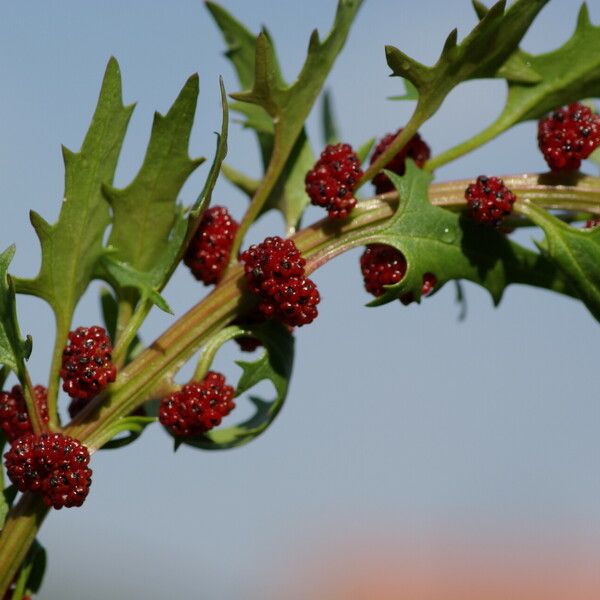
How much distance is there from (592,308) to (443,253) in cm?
45

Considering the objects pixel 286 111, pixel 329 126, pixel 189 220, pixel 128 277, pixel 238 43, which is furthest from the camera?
pixel 329 126

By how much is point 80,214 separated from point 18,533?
904 mm

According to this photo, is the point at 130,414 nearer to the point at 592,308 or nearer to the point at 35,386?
the point at 35,386

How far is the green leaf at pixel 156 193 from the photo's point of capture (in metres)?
3.14

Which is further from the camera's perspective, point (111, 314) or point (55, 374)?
point (111, 314)

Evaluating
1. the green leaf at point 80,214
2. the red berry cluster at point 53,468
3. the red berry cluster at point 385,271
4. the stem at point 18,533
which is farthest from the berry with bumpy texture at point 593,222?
the stem at point 18,533

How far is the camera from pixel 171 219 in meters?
3.25

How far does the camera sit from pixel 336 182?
3.20 metres

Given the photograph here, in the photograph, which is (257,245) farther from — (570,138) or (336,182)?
(570,138)

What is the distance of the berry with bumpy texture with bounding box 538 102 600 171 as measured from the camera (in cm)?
329

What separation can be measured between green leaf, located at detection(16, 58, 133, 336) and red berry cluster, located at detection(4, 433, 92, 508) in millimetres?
333

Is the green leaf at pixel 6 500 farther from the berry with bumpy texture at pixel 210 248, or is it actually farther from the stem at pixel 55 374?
the berry with bumpy texture at pixel 210 248

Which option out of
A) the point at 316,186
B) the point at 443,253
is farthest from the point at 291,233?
the point at 443,253

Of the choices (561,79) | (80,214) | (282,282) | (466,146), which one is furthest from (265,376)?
(561,79)
